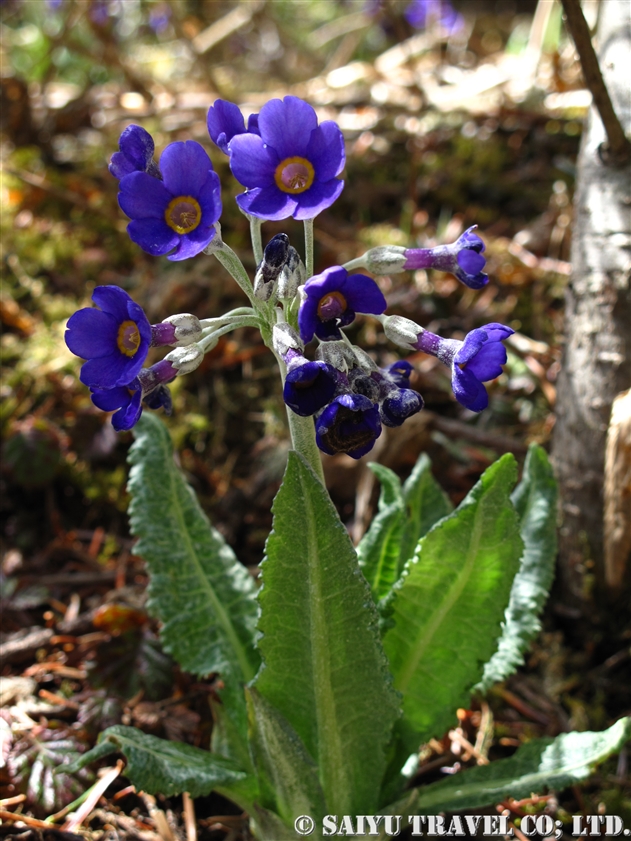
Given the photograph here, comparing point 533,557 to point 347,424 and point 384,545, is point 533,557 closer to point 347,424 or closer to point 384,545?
point 384,545

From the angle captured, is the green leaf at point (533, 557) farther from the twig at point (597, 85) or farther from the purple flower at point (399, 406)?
the twig at point (597, 85)

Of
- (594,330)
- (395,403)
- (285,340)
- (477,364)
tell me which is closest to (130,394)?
(285,340)

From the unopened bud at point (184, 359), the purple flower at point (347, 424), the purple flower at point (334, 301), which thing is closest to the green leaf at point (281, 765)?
the purple flower at point (347, 424)

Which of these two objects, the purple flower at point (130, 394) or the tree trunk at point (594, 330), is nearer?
the purple flower at point (130, 394)

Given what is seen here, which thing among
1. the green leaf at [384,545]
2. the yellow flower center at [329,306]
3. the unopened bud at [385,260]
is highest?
the unopened bud at [385,260]

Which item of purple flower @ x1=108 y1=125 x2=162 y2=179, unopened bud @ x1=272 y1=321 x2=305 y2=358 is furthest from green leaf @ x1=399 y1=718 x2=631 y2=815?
purple flower @ x1=108 y1=125 x2=162 y2=179

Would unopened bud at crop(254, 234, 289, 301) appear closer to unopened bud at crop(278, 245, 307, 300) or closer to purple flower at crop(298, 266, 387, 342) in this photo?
unopened bud at crop(278, 245, 307, 300)
